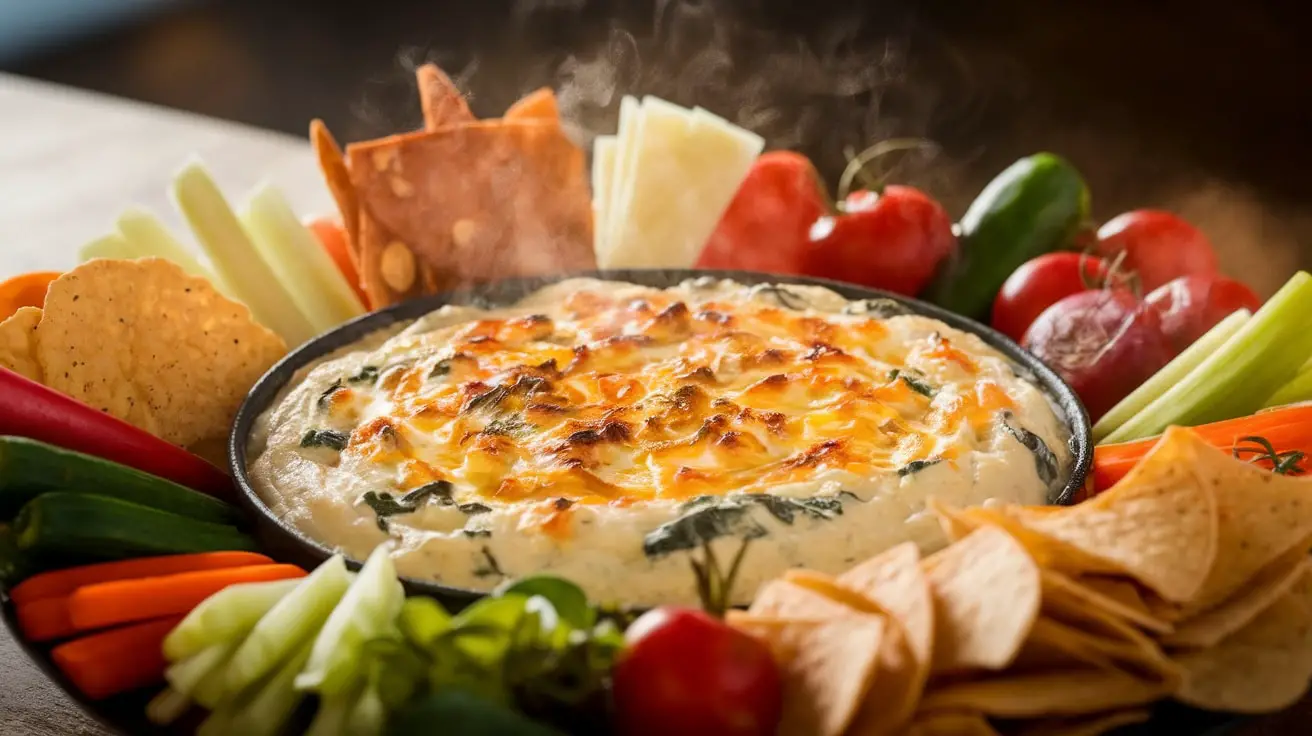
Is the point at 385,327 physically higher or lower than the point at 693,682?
lower

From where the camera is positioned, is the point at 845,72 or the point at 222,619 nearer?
the point at 222,619

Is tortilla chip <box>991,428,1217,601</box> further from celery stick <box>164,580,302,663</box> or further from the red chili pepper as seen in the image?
the red chili pepper

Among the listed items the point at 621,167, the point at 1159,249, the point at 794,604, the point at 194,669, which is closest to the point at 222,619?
the point at 194,669

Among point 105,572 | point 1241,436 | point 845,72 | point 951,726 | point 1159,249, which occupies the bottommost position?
point 845,72

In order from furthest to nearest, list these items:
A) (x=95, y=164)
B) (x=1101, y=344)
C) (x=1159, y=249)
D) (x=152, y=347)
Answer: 1. (x=95, y=164)
2. (x=1159, y=249)
3. (x=1101, y=344)
4. (x=152, y=347)

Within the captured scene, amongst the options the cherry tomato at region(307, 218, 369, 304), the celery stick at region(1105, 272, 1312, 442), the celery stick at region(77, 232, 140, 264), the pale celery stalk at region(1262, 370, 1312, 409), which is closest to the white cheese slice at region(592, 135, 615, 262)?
the cherry tomato at region(307, 218, 369, 304)

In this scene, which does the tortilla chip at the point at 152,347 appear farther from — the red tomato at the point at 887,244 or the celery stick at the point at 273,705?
the red tomato at the point at 887,244

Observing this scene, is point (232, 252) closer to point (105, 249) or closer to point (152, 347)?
point (105, 249)
